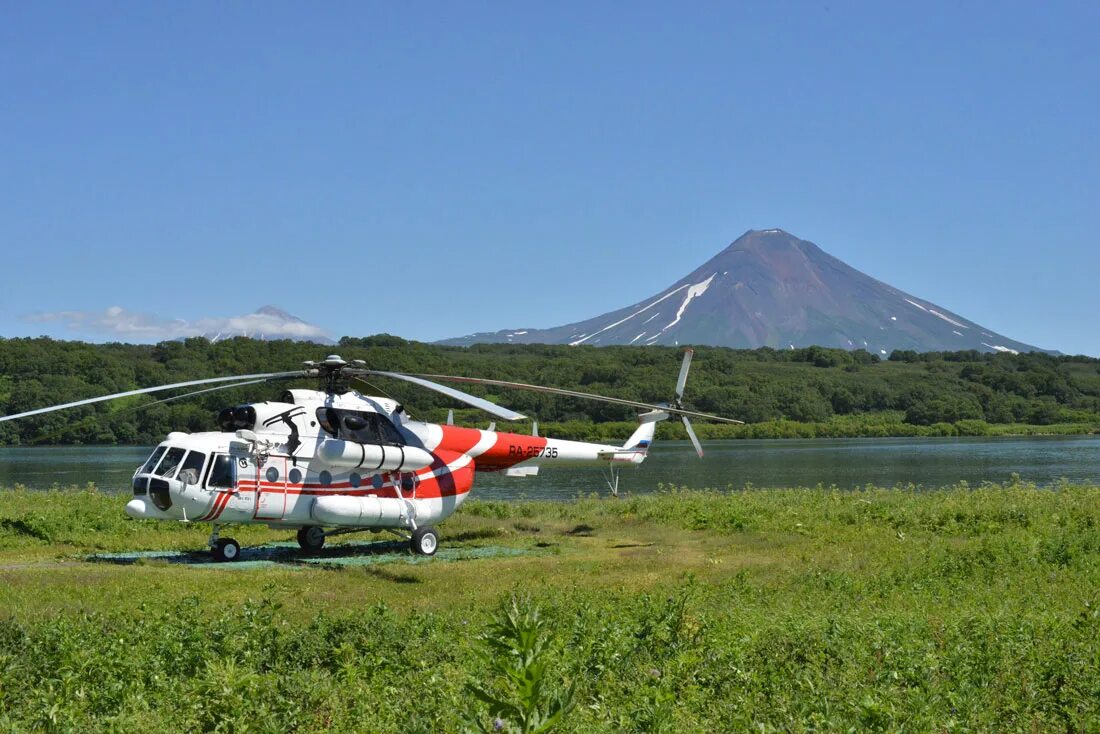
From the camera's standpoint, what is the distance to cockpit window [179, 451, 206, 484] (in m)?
17.7

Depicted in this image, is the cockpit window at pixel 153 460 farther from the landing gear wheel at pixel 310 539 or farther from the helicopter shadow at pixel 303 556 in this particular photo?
the landing gear wheel at pixel 310 539

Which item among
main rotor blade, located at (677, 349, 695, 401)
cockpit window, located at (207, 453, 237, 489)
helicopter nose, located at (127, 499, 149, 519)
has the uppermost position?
main rotor blade, located at (677, 349, 695, 401)

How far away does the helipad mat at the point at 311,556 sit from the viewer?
17766 millimetres

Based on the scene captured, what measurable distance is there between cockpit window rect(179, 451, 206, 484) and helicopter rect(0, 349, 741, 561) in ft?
0.05

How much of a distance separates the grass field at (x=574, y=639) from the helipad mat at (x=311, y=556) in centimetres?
16

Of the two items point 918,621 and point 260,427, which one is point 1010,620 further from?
point 260,427

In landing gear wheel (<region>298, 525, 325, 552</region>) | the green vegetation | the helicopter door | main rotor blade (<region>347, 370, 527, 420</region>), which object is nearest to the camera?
main rotor blade (<region>347, 370, 527, 420</region>)

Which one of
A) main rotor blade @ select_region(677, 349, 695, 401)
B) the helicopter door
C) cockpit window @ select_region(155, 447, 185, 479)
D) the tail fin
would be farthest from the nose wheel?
the tail fin

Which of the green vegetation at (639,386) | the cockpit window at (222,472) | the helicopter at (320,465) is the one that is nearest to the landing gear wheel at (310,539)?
the helicopter at (320,465)

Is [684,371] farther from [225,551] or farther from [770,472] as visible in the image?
[770,472]

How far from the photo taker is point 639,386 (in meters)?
122

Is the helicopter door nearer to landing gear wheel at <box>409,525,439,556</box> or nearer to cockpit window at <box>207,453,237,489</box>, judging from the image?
cockpit window at <box>207,453,237,489</box>

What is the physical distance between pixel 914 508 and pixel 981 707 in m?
14.6

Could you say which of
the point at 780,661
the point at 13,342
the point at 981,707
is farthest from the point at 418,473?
the point at 13,342
